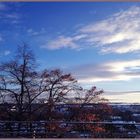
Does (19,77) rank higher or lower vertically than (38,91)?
higher

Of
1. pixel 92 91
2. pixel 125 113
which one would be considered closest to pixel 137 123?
pixel 125 113

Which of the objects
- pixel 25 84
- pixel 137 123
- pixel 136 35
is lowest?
pixel 137 123

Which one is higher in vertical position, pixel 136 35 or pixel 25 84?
pixel 136 35

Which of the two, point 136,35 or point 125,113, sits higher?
point 136,35

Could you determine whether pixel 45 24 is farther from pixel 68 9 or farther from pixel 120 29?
pixel 120 29

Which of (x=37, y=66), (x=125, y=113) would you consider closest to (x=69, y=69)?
(x=37, y=66)

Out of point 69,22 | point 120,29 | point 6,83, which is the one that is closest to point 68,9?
point 69,22

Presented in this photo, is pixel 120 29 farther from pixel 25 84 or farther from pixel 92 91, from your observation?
pixel 25 84
